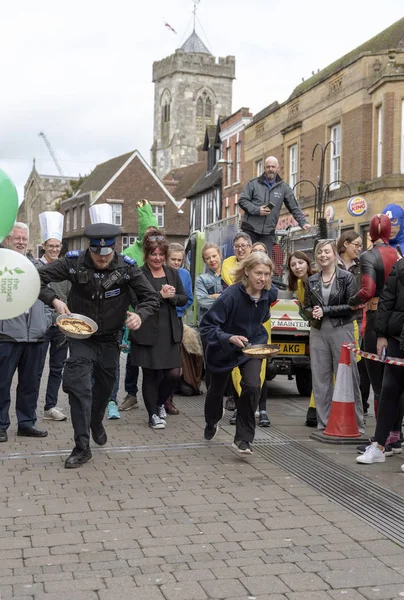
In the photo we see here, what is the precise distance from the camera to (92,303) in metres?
7.10

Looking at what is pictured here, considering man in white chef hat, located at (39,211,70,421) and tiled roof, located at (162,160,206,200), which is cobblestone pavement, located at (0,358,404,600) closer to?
man in white chef hat, located at (39,211,70,421)

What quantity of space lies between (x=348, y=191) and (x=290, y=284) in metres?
20.3

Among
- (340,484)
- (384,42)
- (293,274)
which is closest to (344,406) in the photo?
(293,274)

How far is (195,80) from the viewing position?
354 ft

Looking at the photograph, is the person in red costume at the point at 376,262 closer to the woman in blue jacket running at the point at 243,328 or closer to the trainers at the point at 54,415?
the woman in blue jacket running at the point at 243,328

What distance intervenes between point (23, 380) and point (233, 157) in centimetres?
3876

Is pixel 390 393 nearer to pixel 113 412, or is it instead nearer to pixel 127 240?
pixel 113 412

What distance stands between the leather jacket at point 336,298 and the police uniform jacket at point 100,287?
1935mm

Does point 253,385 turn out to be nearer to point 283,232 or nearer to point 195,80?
point 283,232

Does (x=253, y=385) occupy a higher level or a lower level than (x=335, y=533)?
higher

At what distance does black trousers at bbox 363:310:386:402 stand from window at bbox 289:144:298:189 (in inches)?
1063

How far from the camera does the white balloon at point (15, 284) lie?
6234 millimetres

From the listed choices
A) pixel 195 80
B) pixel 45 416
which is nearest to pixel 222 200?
pixel 45 416

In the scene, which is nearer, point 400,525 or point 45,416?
point 400,525
